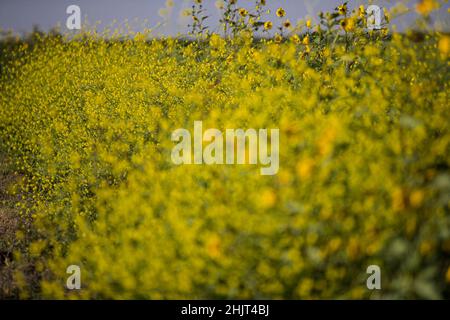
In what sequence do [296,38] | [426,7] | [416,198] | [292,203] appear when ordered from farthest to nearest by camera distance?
[296,38]
[426,7]
[292,203]
[416,198]

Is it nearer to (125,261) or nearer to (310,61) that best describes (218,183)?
(125,261)

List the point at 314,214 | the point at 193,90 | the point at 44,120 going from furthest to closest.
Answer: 1. the point at 44,120
2. the point at 193,90
3. the point at 314,214

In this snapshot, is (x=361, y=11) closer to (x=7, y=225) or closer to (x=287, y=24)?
(x=287, y=24)

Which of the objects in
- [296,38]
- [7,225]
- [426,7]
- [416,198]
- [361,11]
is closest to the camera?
[416,198]

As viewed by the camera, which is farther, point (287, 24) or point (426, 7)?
point (287, 24)

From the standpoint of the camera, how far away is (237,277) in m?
2.14

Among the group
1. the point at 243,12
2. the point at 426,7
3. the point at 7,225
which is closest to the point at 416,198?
the point at 426,7

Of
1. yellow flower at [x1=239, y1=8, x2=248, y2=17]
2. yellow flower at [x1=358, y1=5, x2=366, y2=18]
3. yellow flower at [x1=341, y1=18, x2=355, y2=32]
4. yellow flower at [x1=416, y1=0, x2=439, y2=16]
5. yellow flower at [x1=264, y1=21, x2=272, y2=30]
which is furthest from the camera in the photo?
yellow flower at [x1=239, y1=8, x2=248, y2=17]

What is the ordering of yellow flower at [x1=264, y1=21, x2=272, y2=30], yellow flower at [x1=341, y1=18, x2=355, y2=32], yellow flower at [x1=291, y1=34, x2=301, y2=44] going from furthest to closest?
yellow flower at [x1=264, y1=21, x2=272, y2=30] < yellow flower at [x1=291, y1=34, x2=301, y2=44] < yellow flower at [x1=341, y1=18, x2=355, y2=32]

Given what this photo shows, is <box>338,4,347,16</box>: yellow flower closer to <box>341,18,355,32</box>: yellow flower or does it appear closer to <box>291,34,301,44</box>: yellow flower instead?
<box>341,18,355,32</box>: yellow flower

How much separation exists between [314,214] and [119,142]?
2527 mm

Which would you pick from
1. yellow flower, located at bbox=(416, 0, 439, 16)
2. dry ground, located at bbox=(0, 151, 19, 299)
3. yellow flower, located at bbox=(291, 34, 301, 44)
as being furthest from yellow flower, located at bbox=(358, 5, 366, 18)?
dry ground, located at bbox=(0, 151, 19, 299)
